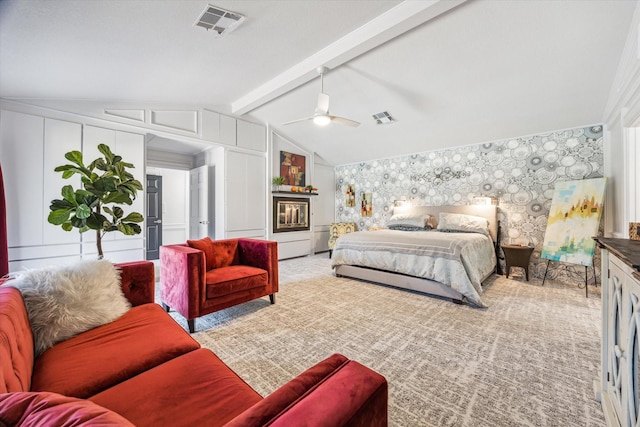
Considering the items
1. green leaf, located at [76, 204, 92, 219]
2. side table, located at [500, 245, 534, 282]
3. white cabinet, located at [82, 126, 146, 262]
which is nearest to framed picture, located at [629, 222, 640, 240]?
side table, located at [500, 245, 534, 282]

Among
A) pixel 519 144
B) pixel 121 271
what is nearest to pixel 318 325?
pixel 121 271

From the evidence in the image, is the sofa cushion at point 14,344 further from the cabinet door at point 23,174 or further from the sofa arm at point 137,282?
the cabinet door at point 23,174

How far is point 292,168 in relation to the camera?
6.06 metres

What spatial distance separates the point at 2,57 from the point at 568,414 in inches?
197

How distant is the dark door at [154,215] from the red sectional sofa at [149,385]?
500 centimetres

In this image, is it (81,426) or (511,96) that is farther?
(511,96)

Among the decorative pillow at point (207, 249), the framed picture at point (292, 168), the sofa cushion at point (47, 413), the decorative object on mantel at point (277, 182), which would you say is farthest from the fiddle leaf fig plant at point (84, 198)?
the framed picture at point (292, 168)

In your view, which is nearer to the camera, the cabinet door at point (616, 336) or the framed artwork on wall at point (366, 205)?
the cabinet door at point (616, 336)

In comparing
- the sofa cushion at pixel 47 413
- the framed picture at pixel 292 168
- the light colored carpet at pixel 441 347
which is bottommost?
the light colored carpet at pixel 441 347

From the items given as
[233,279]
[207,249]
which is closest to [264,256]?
[233,279]

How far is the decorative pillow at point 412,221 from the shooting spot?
4934 millimetres

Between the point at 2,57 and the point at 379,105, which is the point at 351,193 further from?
the point at 2,57

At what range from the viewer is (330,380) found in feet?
2.39

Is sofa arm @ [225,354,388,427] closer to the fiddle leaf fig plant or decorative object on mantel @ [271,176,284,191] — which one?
the fiddle leaf fig plant
